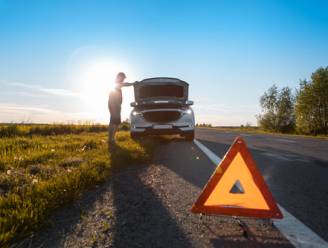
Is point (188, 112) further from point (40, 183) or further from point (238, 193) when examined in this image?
point (238, 193)

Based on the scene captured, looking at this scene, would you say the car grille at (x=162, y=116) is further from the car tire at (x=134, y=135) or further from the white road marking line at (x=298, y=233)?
→ the white road marking line at (x=298, y=233)

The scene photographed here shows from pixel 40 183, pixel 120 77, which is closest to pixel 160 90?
pixel 120 77

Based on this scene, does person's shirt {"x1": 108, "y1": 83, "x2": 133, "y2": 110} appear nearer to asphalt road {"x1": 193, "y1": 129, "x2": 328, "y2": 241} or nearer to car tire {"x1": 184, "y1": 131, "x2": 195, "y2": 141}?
car tire {"x1": 184, "y1": 131, "x2": 195, "y2": 141}

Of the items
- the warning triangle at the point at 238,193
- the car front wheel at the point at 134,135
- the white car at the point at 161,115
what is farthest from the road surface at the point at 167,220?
the car front wheel at the point at 134,135

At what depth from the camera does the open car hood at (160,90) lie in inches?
493

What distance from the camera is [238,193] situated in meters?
3.11

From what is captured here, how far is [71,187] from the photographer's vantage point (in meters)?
3.95

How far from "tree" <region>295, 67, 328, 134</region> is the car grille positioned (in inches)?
1825

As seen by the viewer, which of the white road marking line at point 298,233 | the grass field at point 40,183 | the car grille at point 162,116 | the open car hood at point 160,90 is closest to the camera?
the white road marking line at point 298,233

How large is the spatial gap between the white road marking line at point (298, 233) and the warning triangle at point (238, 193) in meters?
0.12

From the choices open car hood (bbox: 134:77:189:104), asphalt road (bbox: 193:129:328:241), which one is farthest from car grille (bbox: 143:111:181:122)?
asphalt road (bbox: 193:129:328:241)

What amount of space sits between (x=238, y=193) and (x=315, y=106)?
184ft

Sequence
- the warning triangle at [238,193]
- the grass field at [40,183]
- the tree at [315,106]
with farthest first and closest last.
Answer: the tree at [315,106] < the warning triangle at [238,193] < the grass field at [40,183]

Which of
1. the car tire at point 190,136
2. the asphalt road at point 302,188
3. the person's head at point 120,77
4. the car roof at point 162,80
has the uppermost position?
the car roof at point 162,80
